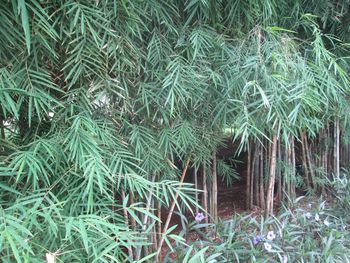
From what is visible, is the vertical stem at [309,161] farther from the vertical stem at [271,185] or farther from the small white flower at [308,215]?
the vertical stem at [271,185]

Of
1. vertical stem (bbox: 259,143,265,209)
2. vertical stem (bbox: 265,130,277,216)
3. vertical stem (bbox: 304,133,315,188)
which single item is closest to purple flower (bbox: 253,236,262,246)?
vertical stem (bbox: 265,130,277,216)

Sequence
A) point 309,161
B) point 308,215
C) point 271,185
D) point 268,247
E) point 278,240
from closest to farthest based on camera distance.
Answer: point 268,247
point 278,240
point 271,185
point 308,215
point 309,161

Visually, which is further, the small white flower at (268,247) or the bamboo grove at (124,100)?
the small white flower at (268,247)

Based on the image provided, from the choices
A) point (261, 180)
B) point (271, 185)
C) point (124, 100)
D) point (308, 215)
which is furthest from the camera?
point (261, 180)

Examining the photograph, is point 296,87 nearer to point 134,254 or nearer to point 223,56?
point 223,56

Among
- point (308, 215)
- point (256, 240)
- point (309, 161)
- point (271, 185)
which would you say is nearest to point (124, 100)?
point (256, 240)

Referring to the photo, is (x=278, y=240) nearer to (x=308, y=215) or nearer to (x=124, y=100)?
(x=308, y=215)

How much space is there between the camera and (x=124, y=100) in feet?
5.52

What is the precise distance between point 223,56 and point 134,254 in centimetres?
120

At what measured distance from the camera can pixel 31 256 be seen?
1.24 meters

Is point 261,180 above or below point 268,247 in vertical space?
above

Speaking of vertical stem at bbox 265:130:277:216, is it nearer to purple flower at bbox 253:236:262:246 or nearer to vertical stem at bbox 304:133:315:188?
purple flower at bbox 253:236:262:246

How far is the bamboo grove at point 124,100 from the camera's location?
138 centimetres

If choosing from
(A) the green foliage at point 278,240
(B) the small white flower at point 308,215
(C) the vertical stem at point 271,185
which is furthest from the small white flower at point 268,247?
(B) the small white flower at point 308,215
